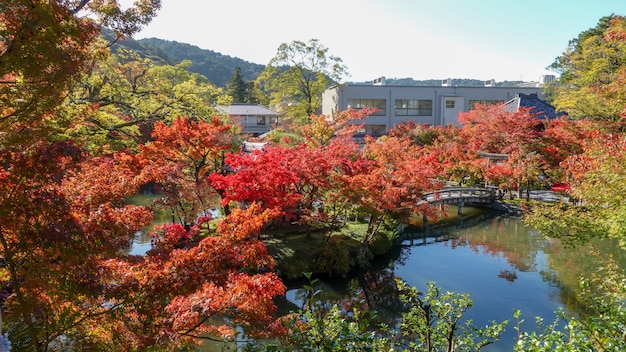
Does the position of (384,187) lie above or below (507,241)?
above

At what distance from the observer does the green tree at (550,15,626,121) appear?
611 inches

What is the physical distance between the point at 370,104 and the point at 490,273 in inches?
1021

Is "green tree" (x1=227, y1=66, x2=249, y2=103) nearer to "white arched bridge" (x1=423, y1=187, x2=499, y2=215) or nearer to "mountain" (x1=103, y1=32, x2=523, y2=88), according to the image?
"mountain" (x1=103, y1=32, x2=523, y2=88)

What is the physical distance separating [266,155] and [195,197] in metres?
2.65

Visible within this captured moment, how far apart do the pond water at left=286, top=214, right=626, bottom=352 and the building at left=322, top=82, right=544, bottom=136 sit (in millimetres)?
20339

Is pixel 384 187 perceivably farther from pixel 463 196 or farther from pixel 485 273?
pixel 463 196

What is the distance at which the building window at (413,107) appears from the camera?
38156 millimetres

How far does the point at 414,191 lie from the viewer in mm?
14602

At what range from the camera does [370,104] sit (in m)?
37.6

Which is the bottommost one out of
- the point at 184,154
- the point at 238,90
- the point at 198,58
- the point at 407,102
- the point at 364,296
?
the point at 364,296

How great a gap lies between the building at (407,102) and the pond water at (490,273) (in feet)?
66.7

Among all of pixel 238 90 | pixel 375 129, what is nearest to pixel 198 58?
pixel 238 90

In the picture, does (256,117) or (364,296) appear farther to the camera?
(256,117)

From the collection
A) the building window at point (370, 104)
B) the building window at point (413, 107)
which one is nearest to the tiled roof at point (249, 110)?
the building window at point (370, 104)
